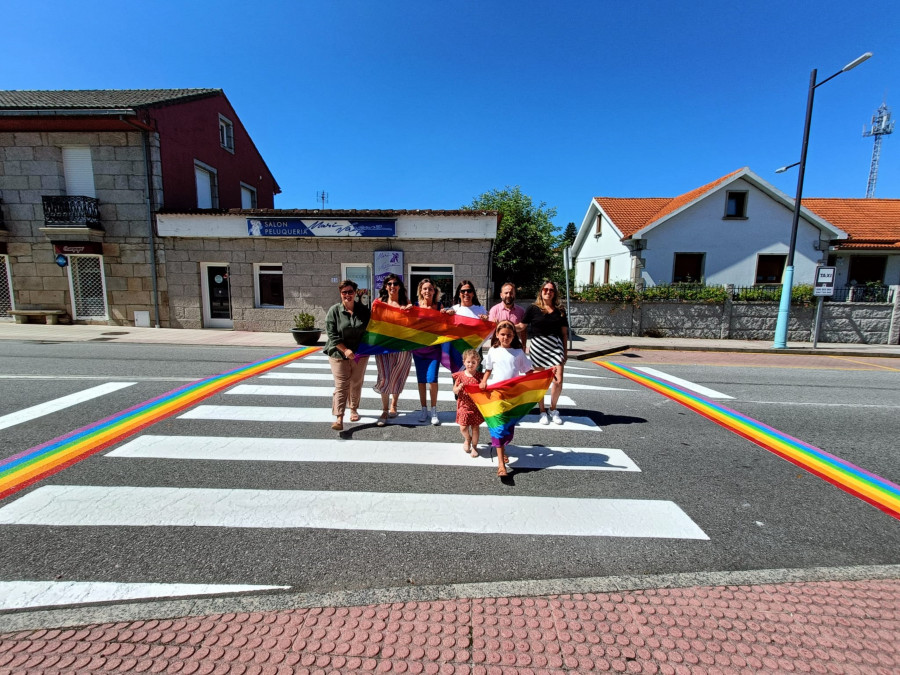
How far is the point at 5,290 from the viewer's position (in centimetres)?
1592

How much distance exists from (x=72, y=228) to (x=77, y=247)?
0.90 meters

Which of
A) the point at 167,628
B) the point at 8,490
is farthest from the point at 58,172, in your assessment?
the point at 167,628

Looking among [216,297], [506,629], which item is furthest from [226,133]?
[506,629]

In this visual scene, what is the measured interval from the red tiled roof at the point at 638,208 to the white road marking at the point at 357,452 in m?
17.9

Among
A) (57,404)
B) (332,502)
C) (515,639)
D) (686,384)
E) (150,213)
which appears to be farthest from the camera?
(150,213)

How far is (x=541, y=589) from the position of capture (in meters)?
2.57

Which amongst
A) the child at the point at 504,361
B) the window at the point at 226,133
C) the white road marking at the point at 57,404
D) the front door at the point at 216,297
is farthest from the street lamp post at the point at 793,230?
the window at the point at 226,133

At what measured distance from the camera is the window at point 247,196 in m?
22.0

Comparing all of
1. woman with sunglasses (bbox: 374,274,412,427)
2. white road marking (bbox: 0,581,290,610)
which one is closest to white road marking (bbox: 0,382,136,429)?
white road marking (bbox: 0,581,290,610)

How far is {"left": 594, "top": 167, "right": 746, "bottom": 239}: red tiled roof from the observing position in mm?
20750

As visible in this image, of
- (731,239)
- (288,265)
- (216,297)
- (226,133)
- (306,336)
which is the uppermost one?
(226,133)

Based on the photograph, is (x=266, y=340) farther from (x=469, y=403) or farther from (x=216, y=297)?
(x=469, y=403)

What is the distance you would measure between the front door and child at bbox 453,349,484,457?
13867 millimetres

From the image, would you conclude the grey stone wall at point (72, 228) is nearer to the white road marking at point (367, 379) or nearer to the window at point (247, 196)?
the window at point (247, 196)
